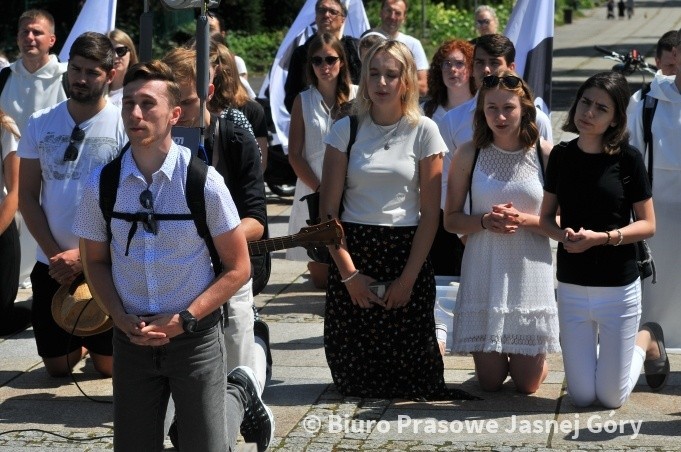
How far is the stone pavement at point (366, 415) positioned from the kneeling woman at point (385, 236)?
20 centimetres

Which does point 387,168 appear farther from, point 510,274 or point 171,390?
point 171,390

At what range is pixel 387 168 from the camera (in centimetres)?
659

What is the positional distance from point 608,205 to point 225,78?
2071mm

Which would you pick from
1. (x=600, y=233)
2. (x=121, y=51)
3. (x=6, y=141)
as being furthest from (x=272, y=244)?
(x=121, y=51)

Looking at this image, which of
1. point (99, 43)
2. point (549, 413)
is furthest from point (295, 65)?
point (549, 413)

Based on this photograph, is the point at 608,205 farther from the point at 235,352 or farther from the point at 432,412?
the point at 235,352

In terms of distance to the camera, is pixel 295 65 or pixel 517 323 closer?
pixel 517 323

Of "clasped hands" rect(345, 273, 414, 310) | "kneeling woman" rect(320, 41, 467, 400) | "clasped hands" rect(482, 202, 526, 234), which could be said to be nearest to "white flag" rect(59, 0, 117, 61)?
"kneeling woman" rect(320, 41, 467, 400)

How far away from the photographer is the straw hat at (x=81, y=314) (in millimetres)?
6852

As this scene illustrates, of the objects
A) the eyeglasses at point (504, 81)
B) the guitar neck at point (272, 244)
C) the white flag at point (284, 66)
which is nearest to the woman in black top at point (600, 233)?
the eyeglasses at point (504, 81)

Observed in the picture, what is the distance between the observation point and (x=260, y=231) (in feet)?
20.0

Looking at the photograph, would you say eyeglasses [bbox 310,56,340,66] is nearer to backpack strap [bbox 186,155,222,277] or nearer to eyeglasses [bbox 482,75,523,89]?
eyeglasses [bbox 482,75,523,89]

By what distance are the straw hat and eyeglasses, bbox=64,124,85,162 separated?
0.72 metres

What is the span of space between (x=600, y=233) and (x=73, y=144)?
2950mm
